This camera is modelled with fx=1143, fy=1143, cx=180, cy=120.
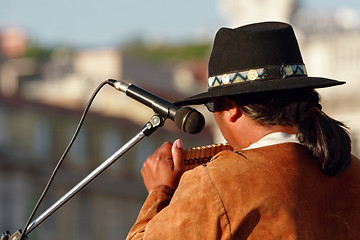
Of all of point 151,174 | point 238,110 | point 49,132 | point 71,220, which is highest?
point 238,110

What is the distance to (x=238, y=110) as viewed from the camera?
3.92 metres

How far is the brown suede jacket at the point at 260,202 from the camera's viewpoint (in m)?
3.70

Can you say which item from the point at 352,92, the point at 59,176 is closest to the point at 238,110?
the point at 59,176

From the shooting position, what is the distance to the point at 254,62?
3916 millimetres

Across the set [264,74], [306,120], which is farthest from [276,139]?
[264,74]

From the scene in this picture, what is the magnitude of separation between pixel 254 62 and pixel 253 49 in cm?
5

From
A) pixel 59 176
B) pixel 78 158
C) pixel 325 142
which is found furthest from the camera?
pixel 78 158

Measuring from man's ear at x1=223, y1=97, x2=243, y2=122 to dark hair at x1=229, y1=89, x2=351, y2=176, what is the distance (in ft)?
0.14

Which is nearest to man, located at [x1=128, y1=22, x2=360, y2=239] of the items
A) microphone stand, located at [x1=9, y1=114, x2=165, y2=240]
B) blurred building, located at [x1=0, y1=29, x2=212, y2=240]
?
microphone stand, located at [x1=9, y1=114, x2=165, y2=240]

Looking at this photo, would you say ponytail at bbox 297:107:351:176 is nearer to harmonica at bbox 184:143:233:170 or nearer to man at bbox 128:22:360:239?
man at bbox 128:22:360:239

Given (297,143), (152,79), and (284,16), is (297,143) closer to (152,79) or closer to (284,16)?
(284,16)

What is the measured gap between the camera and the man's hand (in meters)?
3.98

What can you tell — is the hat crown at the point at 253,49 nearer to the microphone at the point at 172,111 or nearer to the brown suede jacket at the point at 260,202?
the microphone at the point at 172,111

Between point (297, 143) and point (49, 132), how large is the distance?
36.1 m
